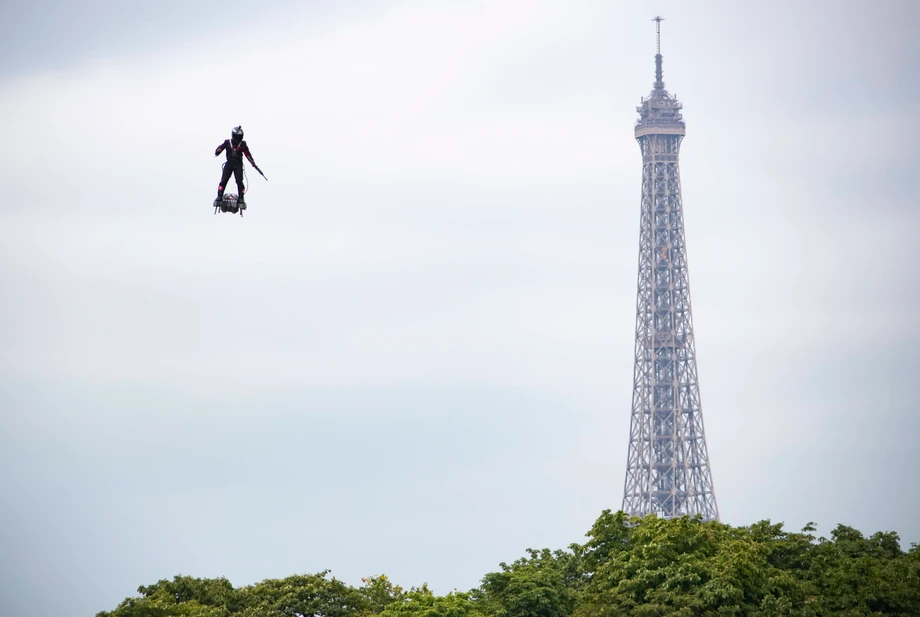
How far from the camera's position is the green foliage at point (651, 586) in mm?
73875

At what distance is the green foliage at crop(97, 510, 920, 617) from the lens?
73875 mm

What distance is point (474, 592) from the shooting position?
80.4m

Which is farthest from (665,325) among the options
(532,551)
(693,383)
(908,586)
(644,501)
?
(908,586)

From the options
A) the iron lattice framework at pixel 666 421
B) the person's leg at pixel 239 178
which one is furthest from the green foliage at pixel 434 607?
the iron lattice framework at pixel 666 421

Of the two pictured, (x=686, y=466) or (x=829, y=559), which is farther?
(x=686, y=466)

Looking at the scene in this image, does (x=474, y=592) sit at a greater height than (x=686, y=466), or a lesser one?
lesser

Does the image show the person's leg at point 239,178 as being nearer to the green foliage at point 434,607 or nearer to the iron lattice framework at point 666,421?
the green foliage at point 434,607

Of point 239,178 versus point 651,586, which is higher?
point 239,178

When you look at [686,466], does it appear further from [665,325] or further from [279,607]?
[279,607]

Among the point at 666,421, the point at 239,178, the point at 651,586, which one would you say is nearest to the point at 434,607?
the point at 651,586

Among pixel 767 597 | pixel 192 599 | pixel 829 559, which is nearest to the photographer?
pixel 767 597

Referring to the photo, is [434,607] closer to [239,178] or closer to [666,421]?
[239,178]

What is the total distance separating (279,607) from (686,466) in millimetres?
115644

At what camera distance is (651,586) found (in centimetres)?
7619
